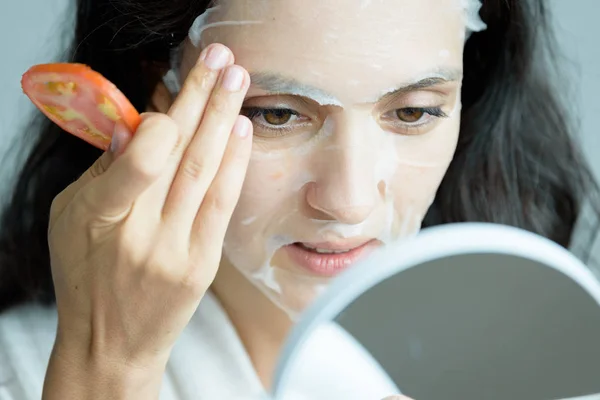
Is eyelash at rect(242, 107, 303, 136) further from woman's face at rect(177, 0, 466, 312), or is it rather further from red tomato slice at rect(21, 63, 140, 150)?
red tomato slice at rect(21, 63, 140, 150)

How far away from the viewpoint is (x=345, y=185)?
0.90 metres

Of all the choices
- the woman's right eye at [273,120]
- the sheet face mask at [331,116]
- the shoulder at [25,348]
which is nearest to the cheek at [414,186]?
the sheet face mask at [331,116]

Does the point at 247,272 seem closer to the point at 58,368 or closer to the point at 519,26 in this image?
the point at 58,368

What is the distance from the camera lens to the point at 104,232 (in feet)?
2.71

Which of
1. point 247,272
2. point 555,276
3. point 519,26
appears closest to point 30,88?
point 247,272

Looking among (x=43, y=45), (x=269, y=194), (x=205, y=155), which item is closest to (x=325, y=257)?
(x=269, y=194)

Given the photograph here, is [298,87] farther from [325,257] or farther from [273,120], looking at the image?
[325,257]

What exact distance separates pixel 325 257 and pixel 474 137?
1.10 ft

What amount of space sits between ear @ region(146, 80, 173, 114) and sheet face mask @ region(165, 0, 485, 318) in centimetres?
3

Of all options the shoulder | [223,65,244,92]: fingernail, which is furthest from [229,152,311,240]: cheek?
the shoulder

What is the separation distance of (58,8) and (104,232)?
0.67 metres

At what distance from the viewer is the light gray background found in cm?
142

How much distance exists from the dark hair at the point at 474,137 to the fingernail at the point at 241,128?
0.47 feet

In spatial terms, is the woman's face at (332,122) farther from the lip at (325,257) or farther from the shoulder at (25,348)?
the shoulder at (25,348)
